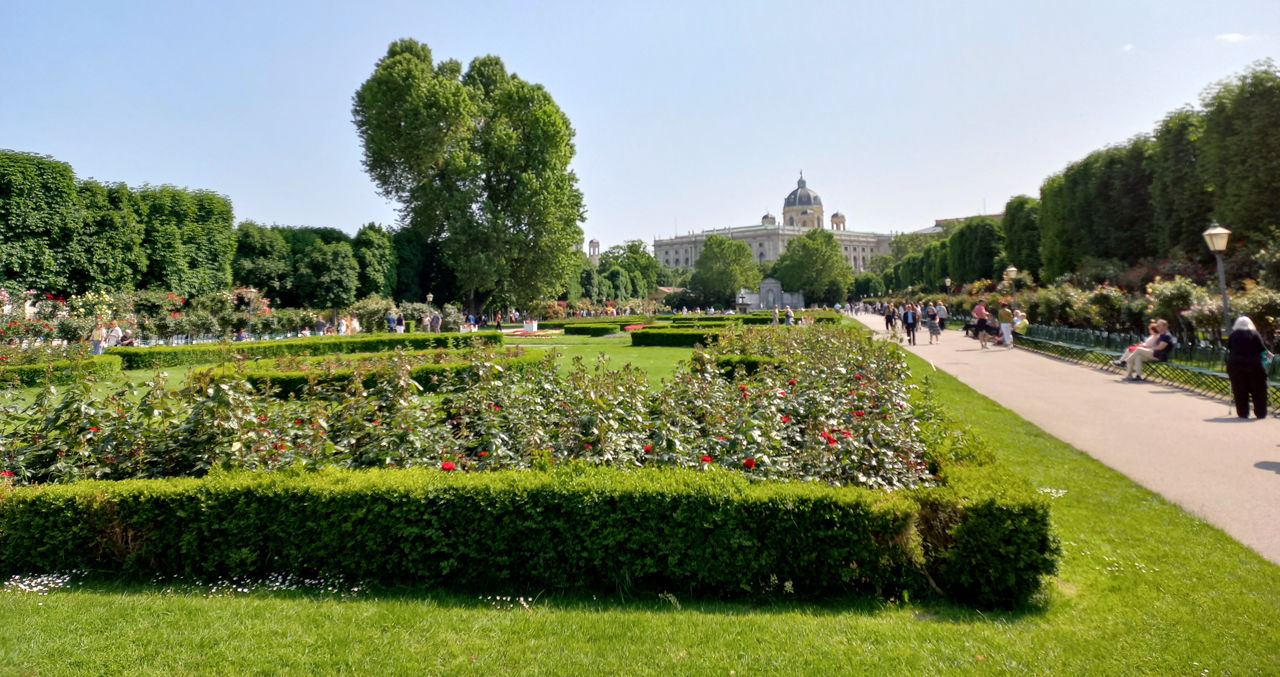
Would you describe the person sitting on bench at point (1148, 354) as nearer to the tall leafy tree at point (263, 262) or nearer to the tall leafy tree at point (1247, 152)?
the tall leafy tree at point (1247, 152)

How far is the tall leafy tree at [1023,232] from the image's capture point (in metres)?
37.1

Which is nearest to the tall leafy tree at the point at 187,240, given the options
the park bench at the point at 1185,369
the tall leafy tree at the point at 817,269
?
the park bench at the point at 1185,369

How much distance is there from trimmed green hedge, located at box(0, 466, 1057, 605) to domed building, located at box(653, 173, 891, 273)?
116m

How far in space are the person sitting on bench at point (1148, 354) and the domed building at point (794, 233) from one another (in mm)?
106395

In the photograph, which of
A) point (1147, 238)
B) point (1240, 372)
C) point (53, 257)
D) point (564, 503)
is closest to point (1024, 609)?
point (564, 503)

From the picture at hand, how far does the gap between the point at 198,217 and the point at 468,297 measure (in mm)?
12058

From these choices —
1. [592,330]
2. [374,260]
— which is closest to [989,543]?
[592,330]

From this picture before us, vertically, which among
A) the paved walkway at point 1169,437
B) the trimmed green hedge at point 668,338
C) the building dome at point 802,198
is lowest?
the paved walkway at point 1169,437

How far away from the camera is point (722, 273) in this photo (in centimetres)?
7019

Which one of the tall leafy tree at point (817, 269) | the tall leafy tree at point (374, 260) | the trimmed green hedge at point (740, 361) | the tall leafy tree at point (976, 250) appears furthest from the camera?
the tall leafy tree at point (817, 269)

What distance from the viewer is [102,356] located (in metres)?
13.6

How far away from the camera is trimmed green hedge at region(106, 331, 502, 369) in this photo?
15383mm

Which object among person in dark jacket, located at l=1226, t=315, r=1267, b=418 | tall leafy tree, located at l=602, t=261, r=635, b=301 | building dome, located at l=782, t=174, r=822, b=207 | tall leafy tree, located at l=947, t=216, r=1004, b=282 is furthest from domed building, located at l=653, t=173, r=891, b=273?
person in dark jacket, located at l=1226, t=315, r=1267, b=418

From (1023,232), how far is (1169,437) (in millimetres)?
34823
